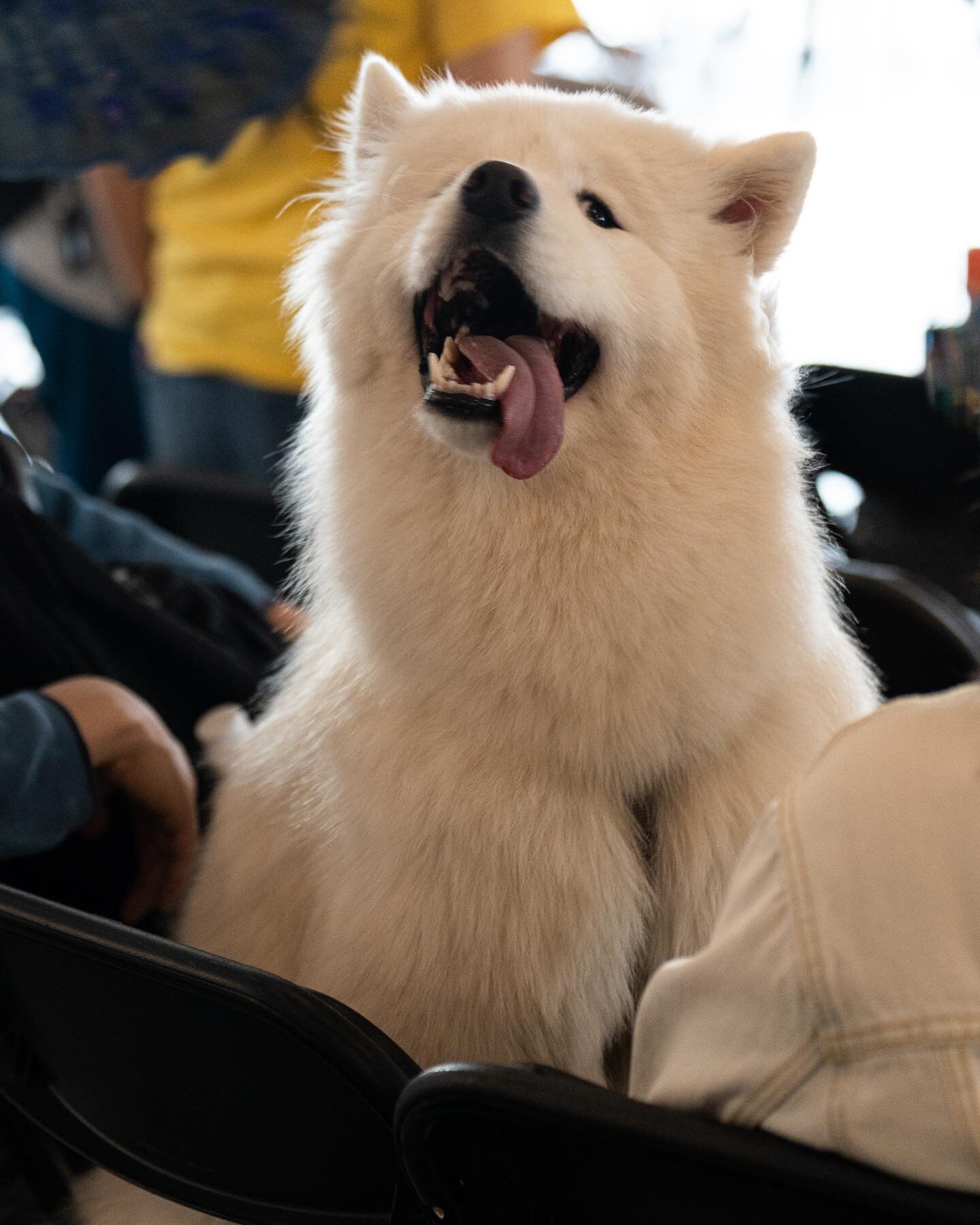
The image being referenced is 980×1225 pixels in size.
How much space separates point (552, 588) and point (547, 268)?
27 centimetres

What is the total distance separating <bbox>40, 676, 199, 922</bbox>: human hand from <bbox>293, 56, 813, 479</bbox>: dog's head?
1.39 feet

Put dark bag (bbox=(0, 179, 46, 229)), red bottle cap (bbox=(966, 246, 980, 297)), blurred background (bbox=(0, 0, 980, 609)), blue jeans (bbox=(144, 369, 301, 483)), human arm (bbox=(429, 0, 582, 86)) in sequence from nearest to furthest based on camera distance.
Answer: red bottle cap (bbox=(966, 246, 980, 297)), blurred background (bbox=(0, 0, 980, 609)), human arm (bbox=(429, 0, 582, 86)), blue jeans (bbox=(144, 369, 301, 483)), dark bag (bbox=(0, 179, 46, 229))

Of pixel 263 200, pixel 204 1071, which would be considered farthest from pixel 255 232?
pixel 204 1071

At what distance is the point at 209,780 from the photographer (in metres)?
1.39

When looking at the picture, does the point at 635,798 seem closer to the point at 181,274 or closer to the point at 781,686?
the point at 781,686

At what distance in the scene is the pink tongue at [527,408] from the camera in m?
0.86

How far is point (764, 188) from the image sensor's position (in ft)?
3.33

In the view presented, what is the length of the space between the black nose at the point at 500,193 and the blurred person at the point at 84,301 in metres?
1.55

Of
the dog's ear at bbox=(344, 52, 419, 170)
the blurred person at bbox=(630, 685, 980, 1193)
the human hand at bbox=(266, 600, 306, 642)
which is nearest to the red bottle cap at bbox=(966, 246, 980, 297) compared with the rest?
the blurred person at bbox=(630, 685, 980, 1193)

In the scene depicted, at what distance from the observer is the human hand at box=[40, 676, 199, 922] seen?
3.73 feet

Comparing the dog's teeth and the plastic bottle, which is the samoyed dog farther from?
the plastic bottle

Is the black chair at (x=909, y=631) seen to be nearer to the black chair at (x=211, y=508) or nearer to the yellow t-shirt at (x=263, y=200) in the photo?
the yellow t-shirt at (x=263, y=200)

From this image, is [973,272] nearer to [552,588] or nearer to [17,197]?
[552,588]

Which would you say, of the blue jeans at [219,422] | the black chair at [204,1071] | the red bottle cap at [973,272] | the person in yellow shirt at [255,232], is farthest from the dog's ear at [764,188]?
the blue jeans at [219,422]
